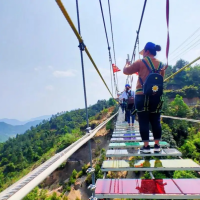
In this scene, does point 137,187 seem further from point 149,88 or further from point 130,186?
point 149,88

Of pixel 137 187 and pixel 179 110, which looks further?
pixel 179 110

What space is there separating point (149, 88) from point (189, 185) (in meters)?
1.06

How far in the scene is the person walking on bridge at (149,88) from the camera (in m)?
1.86

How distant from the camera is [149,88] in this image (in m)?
1.85

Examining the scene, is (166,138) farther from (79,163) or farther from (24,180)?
(24,180)

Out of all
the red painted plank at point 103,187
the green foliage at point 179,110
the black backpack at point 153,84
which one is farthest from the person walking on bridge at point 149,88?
the green foliage at point 179,110

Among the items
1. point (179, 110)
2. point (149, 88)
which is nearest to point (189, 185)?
point (149, 88)

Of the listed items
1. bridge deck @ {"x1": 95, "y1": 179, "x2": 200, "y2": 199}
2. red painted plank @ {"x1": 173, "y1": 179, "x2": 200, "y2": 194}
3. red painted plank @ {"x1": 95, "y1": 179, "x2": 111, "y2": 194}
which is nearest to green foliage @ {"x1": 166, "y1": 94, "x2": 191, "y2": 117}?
red painted plank @ {"x1": 173, "y1": 179, "x2": 200, "y2": 194}

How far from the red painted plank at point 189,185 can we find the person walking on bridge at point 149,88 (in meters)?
0.64

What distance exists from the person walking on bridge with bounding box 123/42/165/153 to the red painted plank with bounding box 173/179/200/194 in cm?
64

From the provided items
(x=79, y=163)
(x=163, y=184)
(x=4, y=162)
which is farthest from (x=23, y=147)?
(x=163, y=184)

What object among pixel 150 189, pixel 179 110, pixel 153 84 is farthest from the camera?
pixel 179 110

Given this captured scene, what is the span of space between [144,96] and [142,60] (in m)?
0.48

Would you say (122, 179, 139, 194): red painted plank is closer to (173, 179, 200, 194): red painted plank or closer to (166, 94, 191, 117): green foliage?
(173, 179, 200, 194): red painted plank
